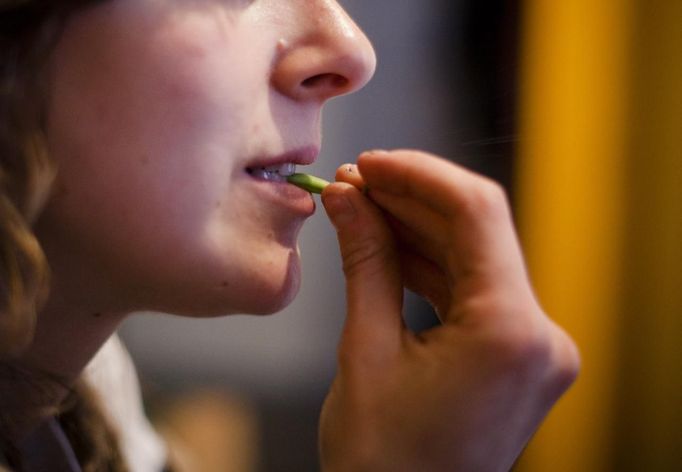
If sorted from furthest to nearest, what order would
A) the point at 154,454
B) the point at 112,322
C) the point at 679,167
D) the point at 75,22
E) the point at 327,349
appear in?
the point at 327,349 < the point at 679,167 < the point at 154,454 < the point at 112,322 < the point at 75,22

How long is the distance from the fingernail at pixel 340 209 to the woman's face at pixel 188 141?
5cm

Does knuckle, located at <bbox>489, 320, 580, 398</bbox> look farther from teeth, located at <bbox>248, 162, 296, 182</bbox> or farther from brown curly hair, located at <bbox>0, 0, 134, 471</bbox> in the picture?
brown curly hair, located at <bbox>0, 0, 134, 471</bbox>

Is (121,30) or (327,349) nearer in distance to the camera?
(121,30)

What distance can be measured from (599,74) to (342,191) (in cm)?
111

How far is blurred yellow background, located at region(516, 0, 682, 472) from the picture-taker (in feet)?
4.77

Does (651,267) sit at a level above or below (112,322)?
below

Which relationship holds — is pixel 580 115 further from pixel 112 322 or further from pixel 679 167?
pixel 112 322

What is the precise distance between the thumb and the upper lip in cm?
4

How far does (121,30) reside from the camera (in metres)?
0.51

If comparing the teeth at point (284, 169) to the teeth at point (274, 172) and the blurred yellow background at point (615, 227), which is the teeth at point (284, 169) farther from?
the blurred yellow background at point (615, 227)

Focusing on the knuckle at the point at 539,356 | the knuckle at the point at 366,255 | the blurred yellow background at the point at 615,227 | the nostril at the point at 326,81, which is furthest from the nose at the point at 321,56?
the blurred yellow background at the point at 615,227

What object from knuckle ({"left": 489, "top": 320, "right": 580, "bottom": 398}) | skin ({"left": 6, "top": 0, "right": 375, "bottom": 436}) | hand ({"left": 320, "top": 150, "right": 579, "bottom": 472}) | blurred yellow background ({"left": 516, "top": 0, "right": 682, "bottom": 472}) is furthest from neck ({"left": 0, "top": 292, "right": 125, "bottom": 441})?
blurred yellow background ({"left": 516, "top": 0, "right": 682, "bottom": 472})

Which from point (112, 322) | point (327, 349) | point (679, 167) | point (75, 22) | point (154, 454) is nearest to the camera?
point (75, 22)

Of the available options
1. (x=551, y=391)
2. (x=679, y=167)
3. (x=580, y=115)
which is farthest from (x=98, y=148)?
(x=679, y=167)
